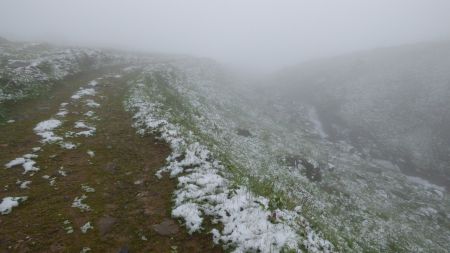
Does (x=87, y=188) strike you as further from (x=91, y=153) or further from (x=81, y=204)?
(x=91, y=153)

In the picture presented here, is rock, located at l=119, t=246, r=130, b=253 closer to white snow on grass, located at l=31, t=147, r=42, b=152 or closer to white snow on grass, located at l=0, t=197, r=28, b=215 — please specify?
white snow on grass, located at l=0, t=197, r=28, b=215

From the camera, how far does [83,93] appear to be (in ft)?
76.2

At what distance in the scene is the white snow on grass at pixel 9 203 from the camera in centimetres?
959

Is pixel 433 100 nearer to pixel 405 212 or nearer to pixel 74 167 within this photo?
pixel 405 212

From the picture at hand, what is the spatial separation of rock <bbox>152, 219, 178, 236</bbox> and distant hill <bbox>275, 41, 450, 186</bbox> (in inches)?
1172

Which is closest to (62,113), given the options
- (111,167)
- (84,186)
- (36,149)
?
(36,149)

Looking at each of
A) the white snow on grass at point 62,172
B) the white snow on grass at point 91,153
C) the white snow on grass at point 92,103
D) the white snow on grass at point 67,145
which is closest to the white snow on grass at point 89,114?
the white snow on grass at point 92,103

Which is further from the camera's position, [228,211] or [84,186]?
[84,186]

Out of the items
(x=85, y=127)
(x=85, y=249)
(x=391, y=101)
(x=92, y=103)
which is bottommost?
(x=391, y=101)

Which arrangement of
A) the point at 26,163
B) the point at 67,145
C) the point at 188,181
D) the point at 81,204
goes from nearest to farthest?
the point at 81,204 → the point at 188,181 → the point at 26,163 → the point at 67,145

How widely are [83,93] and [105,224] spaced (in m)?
16.8

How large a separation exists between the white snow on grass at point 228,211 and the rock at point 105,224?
2.01m

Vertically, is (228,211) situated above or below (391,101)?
above

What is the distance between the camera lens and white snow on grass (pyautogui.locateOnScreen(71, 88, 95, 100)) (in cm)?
2228
